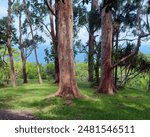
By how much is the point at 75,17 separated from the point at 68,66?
2840 centimetres

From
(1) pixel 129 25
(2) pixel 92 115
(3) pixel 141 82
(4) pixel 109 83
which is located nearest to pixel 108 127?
(2) pixel 92 115

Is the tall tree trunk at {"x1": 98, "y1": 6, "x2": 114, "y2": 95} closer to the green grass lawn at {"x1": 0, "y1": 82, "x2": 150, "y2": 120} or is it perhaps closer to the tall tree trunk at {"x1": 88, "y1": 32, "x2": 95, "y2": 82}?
the green grass lawn at {"x1": 0, "y1": 82, "x2": 150, "y2": 120}

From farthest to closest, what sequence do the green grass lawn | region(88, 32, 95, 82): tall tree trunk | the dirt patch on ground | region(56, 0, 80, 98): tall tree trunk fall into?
1. region(88, 32, 95, 82): tall tree trunk
2. region(56, 0, 80, 98): tall tree trunk
3. the green grass lawn
4. the dirt patch on ground

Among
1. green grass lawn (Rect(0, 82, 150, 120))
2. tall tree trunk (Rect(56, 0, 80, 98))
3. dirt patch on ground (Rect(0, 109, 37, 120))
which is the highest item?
tall tree trunk (Rect(56, 0, 80, 98))

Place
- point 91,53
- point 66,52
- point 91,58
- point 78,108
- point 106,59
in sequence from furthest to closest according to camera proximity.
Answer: point 91,58 < point 91,53 < point 106,59 < point 66,52 < point 78,108

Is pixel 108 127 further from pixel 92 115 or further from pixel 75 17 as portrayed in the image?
pixel 75 17

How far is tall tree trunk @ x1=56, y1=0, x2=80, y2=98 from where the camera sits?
22234mm

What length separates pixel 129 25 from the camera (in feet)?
136

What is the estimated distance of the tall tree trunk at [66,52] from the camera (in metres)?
22.2

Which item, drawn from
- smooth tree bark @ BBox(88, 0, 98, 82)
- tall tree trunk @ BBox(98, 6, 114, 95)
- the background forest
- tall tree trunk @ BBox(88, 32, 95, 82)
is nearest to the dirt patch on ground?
the background forest

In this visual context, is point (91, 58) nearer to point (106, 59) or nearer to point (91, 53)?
point (91, 53)

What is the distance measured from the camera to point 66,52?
22484mm

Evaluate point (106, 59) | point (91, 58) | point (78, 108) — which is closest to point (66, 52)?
point (78, 108)

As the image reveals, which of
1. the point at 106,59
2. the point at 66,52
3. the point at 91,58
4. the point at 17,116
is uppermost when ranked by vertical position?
the point at 66,52
